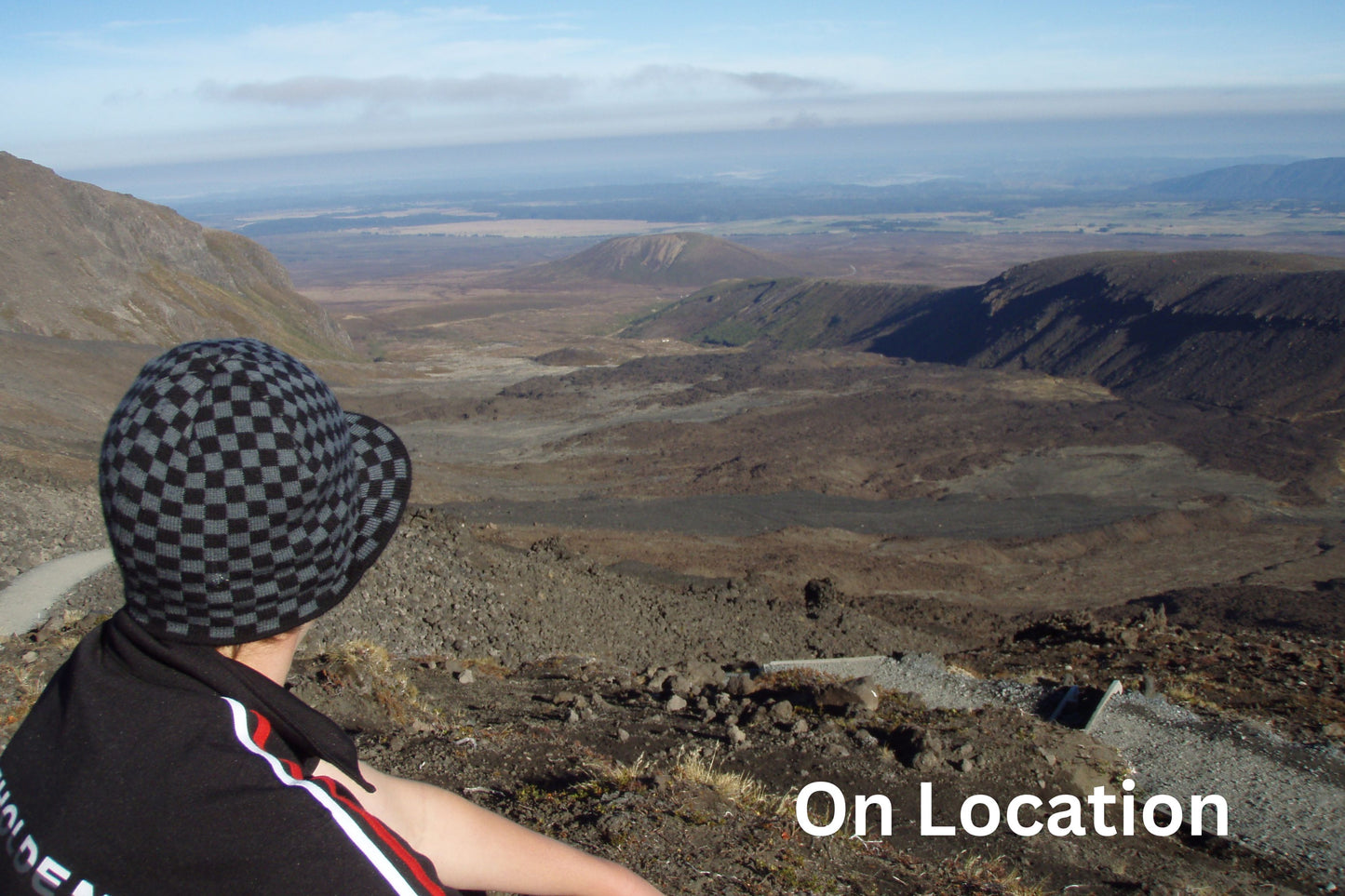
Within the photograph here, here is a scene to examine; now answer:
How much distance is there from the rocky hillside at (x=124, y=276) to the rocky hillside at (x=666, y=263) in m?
67.1

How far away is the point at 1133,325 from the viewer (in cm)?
4434

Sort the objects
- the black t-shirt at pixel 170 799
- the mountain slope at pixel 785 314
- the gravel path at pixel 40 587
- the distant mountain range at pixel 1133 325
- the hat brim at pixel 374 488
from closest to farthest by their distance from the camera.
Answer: the black t-shirt at pixel 170 799, the hat brim at pixel 374 488, the gravel path at pixel 40 587, the distant mountain range at pixel 1133 325, the mountain slope at pixel 785 314

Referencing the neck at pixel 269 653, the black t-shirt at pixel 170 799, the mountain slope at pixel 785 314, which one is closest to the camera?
the black t-shirt at pixel 170 799

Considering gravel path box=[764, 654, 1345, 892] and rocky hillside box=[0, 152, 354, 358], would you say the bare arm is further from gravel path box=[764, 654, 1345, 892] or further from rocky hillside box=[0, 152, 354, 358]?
rocky hillside box=[0, 152, 354, 358]

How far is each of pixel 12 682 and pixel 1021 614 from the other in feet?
51.4

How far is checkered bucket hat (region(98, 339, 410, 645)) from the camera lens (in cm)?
125

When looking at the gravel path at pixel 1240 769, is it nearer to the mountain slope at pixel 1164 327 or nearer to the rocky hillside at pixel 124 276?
the mountain slope at pixel 1164 327

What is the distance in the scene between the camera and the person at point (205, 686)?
118 cm

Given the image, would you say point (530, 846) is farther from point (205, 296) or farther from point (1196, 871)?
point (205, 296)

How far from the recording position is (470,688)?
8.37m

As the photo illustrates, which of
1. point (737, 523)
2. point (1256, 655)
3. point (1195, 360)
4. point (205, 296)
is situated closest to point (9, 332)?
point (205, 296)

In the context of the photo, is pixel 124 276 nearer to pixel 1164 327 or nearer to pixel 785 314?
pixel 785 314

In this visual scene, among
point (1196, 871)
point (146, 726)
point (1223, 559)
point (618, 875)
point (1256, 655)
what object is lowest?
point (1223, 559)

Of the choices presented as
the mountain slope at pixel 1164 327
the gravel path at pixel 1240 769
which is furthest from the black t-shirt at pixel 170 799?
the mountain slope at pixel 1164 327
